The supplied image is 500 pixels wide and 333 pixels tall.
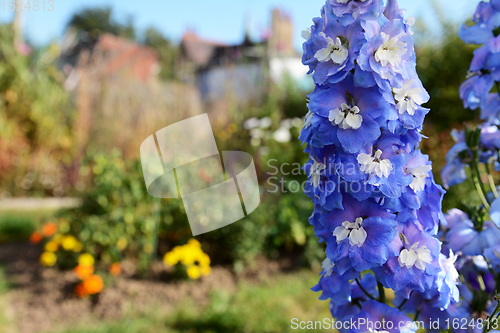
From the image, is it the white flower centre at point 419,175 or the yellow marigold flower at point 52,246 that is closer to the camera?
the white flower centre at point 419,175

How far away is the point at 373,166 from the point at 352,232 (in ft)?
0.38

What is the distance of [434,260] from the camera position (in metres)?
0.64

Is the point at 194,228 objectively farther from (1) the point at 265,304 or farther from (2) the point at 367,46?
(2) the point at 367,46

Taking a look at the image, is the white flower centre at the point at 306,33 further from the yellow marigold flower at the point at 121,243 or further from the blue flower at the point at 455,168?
the yellow marigold flower at the point at 121,243

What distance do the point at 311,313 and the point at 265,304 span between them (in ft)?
1.00

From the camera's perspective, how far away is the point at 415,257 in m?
0.62

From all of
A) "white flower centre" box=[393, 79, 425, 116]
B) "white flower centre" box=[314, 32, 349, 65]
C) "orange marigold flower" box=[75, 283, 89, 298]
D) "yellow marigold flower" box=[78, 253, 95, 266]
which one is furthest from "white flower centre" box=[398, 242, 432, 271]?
"yellow marigold flower" box=[78, 253, 95, 266]

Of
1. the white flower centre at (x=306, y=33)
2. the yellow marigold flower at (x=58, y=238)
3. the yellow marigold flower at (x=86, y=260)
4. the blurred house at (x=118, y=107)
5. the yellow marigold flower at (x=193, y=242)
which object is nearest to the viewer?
the white flower centre at (x=306, y=33)

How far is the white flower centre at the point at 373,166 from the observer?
595 millimetres

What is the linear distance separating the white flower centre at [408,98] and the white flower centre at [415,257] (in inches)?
8.9

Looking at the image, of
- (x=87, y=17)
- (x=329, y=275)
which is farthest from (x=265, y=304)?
(x=87, y=17)

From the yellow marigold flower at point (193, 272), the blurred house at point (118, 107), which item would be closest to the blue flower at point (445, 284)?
the yellow marigold flower at point (193, 272)

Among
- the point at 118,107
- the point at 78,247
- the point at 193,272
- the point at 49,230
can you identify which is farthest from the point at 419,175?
the point at 118,107

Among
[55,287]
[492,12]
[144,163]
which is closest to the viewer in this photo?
[492,12]
